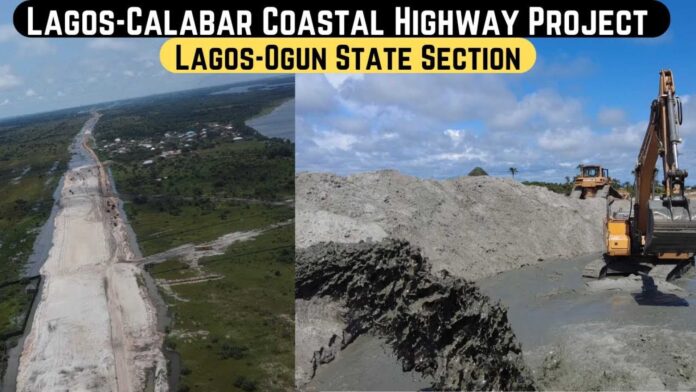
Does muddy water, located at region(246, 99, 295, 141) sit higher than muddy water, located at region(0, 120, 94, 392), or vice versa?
muddy water, located at region(246, 99, 295, 141)

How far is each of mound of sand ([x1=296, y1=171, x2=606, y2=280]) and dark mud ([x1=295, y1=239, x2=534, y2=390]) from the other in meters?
8.73

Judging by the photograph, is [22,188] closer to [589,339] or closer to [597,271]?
[589,339]

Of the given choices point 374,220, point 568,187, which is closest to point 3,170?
point 374,220

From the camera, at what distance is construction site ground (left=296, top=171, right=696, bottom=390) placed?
8.95 metres

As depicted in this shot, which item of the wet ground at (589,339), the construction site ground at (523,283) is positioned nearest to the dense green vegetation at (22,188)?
the construction site ground at (523,283)

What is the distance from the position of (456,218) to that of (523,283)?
415 centimetres

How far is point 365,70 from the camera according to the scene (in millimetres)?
5723

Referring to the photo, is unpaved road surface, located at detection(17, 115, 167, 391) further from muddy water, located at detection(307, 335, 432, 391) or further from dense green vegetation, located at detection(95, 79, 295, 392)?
muddy water, located at detection(307, 335, 432, 391)

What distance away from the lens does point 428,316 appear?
225 inches

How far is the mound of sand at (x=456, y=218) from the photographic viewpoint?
17.7 meters

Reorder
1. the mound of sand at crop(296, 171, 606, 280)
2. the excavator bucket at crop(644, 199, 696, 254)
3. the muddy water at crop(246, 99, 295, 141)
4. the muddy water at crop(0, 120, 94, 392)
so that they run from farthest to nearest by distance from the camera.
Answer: the mound of sand at crop(296, 171, 606, 280), the excavator bucket at crop(644, 199, 696, 254), the muddy water at crop(246, 99, 295, 141), the muddy water at crop(0, 120, 94, 392)

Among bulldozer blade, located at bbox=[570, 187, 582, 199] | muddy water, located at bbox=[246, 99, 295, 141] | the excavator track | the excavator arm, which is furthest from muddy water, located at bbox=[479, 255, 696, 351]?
bulldozer blade, located at bbox=[570, 187, 582, 199]

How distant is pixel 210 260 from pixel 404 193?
15303mm

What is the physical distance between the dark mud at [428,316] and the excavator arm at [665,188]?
5.26 metres
